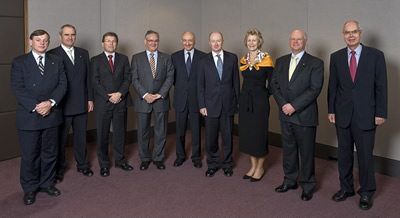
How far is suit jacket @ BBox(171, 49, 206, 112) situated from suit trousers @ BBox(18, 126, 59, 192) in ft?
5.54

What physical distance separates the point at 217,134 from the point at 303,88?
4.27 feet

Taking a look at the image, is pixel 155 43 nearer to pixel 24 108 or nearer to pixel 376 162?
pixel 24 108

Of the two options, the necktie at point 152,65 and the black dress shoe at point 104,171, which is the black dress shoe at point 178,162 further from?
the necktie at point 152,65

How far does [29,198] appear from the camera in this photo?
3.55 m

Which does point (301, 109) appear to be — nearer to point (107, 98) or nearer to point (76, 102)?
point (107, 98)

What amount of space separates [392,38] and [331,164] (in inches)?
71.8

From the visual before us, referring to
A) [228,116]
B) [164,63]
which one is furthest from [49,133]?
[228,116]

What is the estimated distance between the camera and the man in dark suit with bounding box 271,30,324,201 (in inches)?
139

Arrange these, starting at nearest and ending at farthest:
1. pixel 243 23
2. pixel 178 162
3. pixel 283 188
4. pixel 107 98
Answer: pixel 283 188 → pixel 107 98 → pixel 178 162 → pixel 243 23

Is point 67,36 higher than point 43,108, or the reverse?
point 67,36

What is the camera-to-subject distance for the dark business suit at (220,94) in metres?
4.20

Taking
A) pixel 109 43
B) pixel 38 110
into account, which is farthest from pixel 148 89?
pixel 38 110

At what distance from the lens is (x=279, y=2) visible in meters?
5.72

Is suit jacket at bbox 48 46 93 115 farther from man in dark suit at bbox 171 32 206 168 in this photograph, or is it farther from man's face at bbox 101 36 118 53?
man in dark suit at bbox 171 32 206 168
